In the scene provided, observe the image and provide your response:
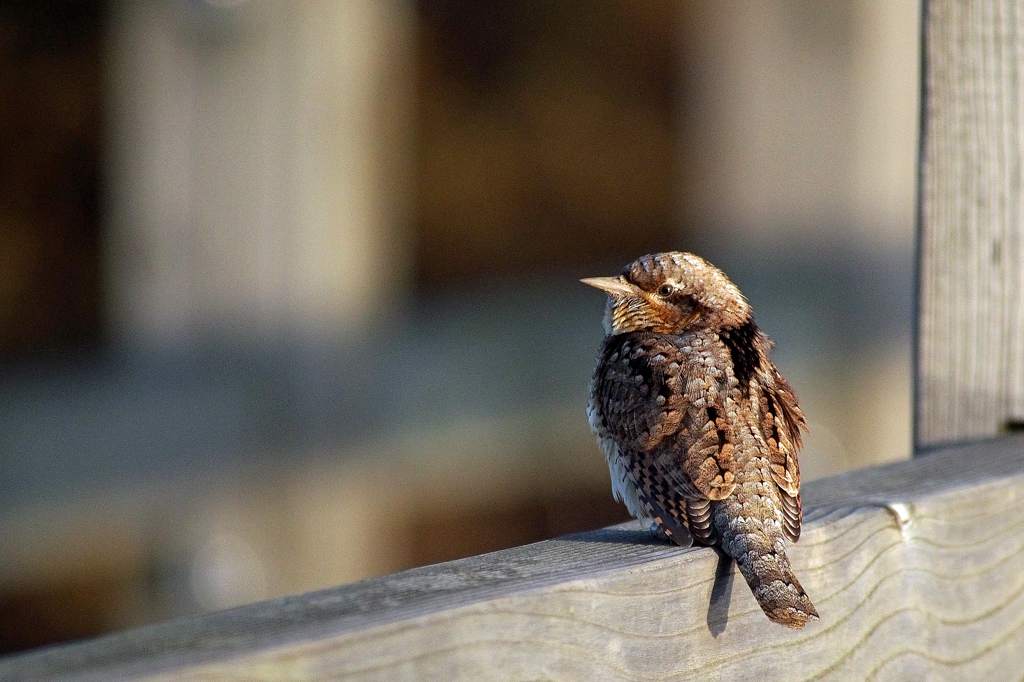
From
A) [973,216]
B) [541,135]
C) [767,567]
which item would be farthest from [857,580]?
[541,135]

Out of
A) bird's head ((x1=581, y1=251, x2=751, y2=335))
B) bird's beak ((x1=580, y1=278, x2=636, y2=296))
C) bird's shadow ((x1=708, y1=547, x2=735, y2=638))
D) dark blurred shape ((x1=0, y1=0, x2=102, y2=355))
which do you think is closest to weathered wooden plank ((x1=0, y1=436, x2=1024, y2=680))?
bird's shadow ((x1=708, y1=547, x2=735, y2=638))

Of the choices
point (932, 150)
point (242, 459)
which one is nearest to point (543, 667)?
point (932, 150)

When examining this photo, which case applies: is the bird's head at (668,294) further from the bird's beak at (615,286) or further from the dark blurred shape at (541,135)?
the dark blurred shape at (541,135)

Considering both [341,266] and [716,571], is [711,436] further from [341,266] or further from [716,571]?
[341,266]

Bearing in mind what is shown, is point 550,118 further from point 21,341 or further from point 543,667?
point 543,667

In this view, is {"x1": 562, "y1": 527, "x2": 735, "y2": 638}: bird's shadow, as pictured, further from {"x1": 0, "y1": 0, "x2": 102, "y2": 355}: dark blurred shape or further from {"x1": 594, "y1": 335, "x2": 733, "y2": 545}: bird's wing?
{"x1": 0, "y1": 0, "x2": 102, "y2": 355}: dark blurred shape

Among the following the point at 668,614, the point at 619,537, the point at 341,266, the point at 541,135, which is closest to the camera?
the point at 668,614
